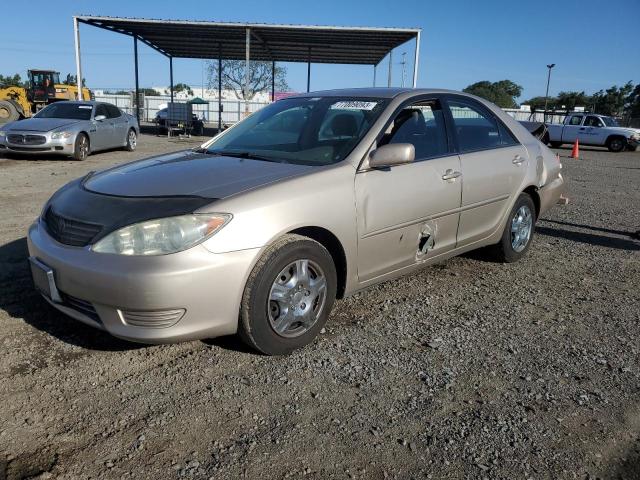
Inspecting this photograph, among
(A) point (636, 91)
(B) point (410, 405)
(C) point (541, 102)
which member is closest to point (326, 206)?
(B) point (410, 405)

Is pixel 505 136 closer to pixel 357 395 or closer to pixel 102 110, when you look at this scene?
pixel 357 395

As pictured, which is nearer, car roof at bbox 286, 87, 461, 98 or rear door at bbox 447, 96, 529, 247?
car roof at bbox 286, 87, 461, 98

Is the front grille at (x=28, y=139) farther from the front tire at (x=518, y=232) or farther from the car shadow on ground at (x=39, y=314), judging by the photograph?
the front tire at (x=518, y=232)

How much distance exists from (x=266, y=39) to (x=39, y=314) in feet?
81.7

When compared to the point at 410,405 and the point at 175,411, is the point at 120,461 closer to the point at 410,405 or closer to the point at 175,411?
the point at 175,411

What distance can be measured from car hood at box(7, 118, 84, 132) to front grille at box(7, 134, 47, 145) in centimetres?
21

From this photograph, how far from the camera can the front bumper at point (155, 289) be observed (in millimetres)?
2693

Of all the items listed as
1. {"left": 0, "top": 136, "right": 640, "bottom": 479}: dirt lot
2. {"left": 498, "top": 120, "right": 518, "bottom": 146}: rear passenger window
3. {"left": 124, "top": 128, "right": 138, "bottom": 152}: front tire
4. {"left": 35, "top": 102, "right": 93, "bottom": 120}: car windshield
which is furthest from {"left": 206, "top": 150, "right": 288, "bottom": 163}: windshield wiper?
{"left": 124, "top": 128, "right": 138, "bottom": 152}: front tire

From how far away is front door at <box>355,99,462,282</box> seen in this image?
11.6 feet

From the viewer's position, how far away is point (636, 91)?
61.5m

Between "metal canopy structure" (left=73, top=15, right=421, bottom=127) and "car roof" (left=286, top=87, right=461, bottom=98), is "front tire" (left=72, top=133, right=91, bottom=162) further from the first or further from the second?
"metal canopy structure" (left=73, top=15, right=421, bottom=127)

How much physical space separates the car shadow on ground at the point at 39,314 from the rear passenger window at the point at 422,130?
2227 millimetres

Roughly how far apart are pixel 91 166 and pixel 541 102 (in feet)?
267

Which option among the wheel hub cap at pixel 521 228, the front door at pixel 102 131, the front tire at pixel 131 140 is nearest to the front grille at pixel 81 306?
the wheel hub cap at pixel 521 228
